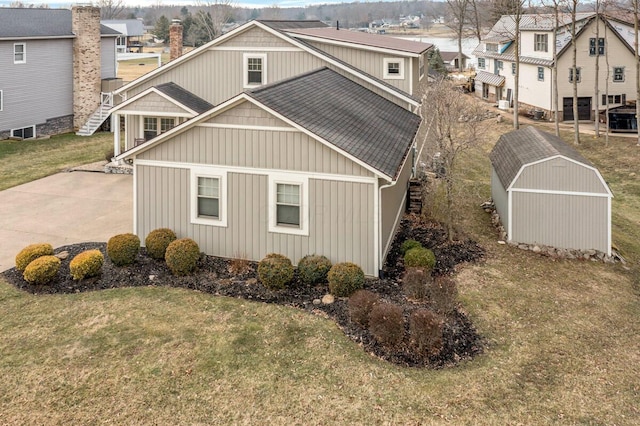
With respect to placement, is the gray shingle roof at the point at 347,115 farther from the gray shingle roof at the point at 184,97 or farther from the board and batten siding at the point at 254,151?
the gray shingle roof at the point at 184,97

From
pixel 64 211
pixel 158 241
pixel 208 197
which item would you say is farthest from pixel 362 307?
pixel 64 211

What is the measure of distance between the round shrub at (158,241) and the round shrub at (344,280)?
450 centimetres

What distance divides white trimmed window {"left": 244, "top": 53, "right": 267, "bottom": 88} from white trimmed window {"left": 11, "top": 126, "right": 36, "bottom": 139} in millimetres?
19042

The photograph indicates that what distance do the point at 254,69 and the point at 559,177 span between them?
1161 centimetres

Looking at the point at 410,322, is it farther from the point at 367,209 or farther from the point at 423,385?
the point at 367,209

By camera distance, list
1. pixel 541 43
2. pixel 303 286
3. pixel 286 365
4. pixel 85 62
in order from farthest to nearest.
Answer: pixel 541 43 < pixel 85 62 < pixel 303 286 < pixel 286 365

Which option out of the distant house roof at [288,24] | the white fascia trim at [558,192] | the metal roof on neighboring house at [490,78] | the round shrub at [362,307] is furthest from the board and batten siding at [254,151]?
the metal roof on neighboring house at [490,78]

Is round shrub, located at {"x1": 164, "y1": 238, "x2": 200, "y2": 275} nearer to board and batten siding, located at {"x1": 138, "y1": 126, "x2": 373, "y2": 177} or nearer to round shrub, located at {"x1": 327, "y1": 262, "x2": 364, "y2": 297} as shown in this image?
board and batten siding, located at {"x1": 138, "y1": 126, "x2": 373, "y2": 177}

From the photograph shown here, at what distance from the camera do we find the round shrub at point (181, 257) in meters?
12.5

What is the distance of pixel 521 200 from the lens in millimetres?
15062

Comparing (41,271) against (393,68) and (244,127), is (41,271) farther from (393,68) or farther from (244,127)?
(393,68)

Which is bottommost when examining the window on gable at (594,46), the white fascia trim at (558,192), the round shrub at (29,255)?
the round shrub at (29,255)

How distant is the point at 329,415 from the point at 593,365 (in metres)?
5.05

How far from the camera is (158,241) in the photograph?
13133mm
